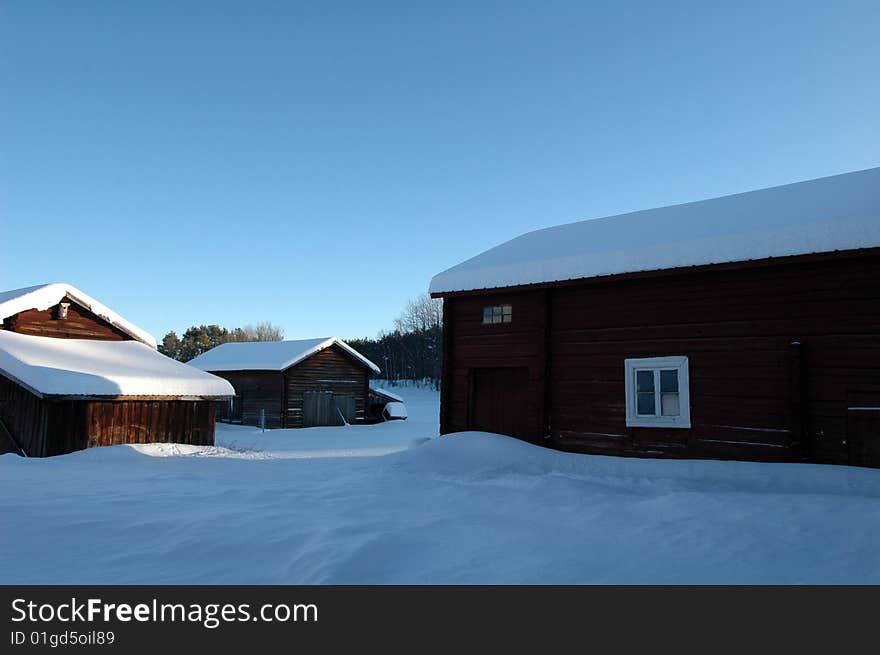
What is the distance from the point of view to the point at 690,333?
11.8m

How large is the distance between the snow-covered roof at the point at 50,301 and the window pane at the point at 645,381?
17759 mm

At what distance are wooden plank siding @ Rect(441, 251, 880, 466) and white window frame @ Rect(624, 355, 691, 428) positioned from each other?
115 mm

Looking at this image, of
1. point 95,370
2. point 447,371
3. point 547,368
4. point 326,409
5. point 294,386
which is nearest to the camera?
point 547,368

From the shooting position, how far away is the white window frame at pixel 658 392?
38.5ft

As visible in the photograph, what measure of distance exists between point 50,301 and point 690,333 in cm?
1885

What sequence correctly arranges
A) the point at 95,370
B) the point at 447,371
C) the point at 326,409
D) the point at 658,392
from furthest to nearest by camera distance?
1. the point at 326,409
2. the point at 95,370
3. the point at 447,371
4. the point at 658,392

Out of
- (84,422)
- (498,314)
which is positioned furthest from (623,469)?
(84,422)

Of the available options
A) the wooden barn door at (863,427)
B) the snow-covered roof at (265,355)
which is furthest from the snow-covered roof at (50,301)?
the wooden barn door at (863,427)

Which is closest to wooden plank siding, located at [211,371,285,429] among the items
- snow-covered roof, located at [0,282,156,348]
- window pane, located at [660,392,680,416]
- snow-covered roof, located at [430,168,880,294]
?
snow-covered roof, located at [0,282,156,348]

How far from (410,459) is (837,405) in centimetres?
818

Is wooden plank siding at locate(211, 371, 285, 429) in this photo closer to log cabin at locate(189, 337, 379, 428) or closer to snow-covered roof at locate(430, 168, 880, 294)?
log cabin at locate(189, 337, 379, 428)

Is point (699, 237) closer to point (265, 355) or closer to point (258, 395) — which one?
point (258, 395)
